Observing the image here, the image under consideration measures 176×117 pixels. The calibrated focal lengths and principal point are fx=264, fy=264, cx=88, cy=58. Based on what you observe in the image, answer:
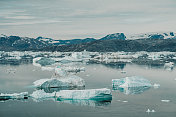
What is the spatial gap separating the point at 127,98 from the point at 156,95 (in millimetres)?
1504

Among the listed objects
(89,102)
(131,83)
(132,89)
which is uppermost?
(131,83)

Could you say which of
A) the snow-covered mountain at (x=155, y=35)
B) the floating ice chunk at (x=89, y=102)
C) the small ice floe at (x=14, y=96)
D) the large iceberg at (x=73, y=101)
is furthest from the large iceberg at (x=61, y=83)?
the snow-covered mountain at (x=155, y=35)

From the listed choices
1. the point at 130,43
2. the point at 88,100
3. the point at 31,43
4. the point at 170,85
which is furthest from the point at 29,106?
the point at 31,43

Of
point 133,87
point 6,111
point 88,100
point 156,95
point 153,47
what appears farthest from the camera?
point 153,47

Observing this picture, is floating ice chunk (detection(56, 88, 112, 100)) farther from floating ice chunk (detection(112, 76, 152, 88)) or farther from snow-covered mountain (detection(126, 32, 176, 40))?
snow-covered mountain (detection(126, 32, 176, 40))

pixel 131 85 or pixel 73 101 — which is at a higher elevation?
pixel 131 85

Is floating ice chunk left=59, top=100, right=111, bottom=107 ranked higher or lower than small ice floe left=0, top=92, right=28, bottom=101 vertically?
lower

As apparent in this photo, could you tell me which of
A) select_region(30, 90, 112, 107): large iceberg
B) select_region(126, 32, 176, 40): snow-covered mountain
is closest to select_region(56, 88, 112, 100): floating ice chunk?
select_region(30, 90, 112, 107): large iceberg

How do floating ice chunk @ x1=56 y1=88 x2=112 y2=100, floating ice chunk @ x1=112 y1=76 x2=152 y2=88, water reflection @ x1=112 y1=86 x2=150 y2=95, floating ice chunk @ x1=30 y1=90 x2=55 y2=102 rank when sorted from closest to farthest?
1. floating ice chunk @ x1=56 y1=88 x2=112 y2=100
2. floating ice chunk @ x1=30 y1=90 x2=55 y2=102
3. water reflection @ x1=112 y1=86 x2=150 y2=95
4. floating ice chunk @ x1=112 y1=76 x2=152 y2=88

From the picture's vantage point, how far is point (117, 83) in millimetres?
14406

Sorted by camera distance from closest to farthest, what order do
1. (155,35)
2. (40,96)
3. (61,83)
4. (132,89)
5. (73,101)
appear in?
(73,101) → (40,96) → (132,89) → (61,83) → (155,35)

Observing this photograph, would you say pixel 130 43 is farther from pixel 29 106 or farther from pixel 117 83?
pixel 29 106

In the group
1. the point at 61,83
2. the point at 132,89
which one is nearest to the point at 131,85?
the point at 132,89

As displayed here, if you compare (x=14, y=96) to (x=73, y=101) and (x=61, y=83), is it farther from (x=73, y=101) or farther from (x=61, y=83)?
(x=61, y=83)
